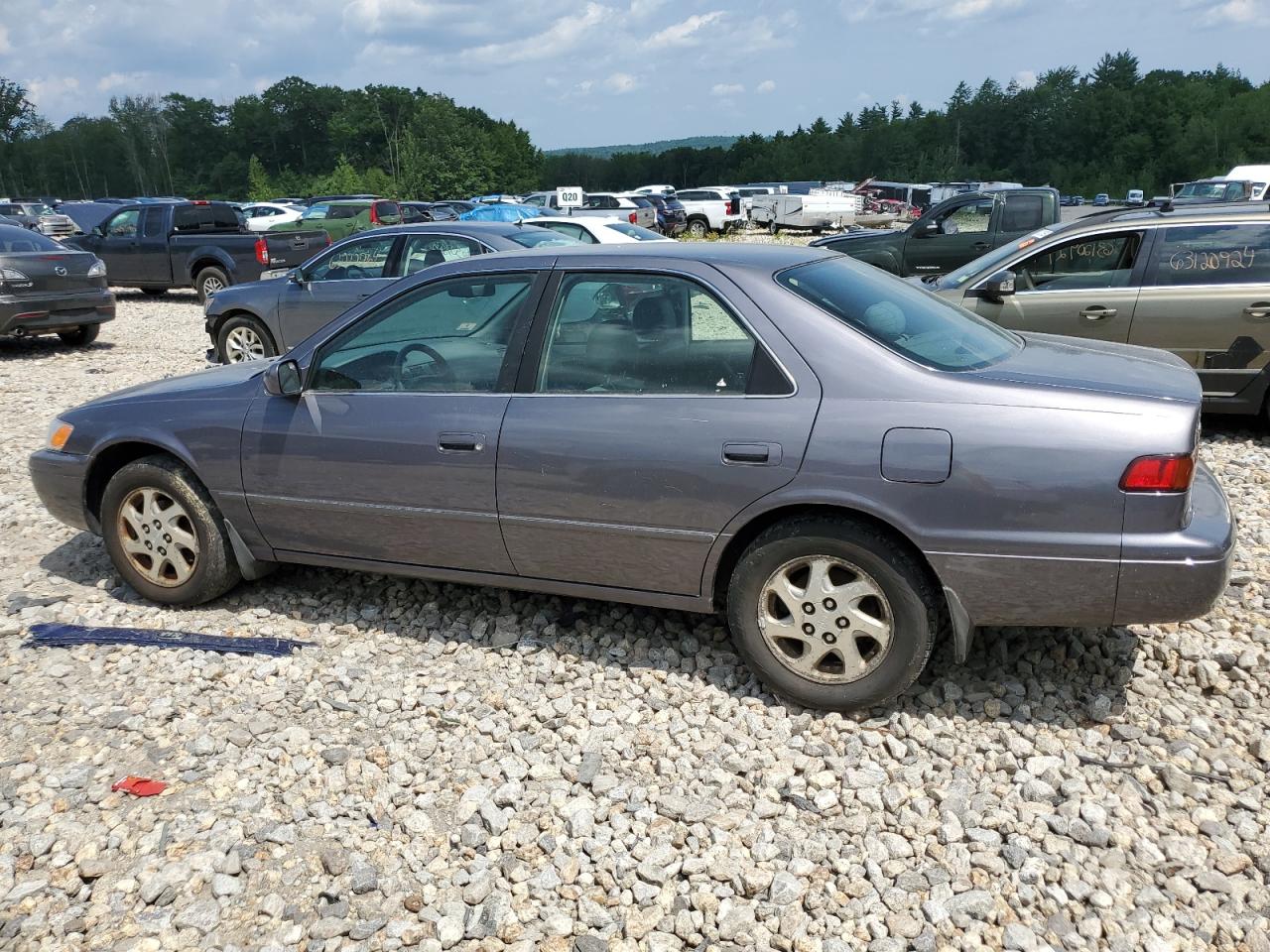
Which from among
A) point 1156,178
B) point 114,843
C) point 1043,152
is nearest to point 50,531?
point 114,843

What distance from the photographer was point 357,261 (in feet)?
32.3

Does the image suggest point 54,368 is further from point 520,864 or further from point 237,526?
point 520,864

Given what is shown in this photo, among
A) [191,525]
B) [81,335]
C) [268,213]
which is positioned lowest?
[81,335]

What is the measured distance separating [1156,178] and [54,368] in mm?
86886

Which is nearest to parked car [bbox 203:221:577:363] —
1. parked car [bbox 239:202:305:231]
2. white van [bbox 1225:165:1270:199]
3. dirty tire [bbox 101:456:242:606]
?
dirty tire [bbox 101:456:242:606]

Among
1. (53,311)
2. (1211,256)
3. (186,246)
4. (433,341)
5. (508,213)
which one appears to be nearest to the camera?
(433,341)

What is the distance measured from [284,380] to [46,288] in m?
9.87

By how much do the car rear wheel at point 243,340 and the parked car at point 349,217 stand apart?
1282 centimetres

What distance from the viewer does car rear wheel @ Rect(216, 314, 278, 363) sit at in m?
10.5

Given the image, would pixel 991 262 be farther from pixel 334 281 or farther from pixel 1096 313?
pixel 334 281

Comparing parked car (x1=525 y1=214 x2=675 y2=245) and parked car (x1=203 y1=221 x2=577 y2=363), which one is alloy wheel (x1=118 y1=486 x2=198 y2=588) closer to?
parked car (x1=203 y1=221 x2=577 y2=363)

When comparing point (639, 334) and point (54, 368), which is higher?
point (639, 334)

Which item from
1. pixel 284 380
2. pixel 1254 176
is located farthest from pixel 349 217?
pixel 1254 176

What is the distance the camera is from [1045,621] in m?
3.38
